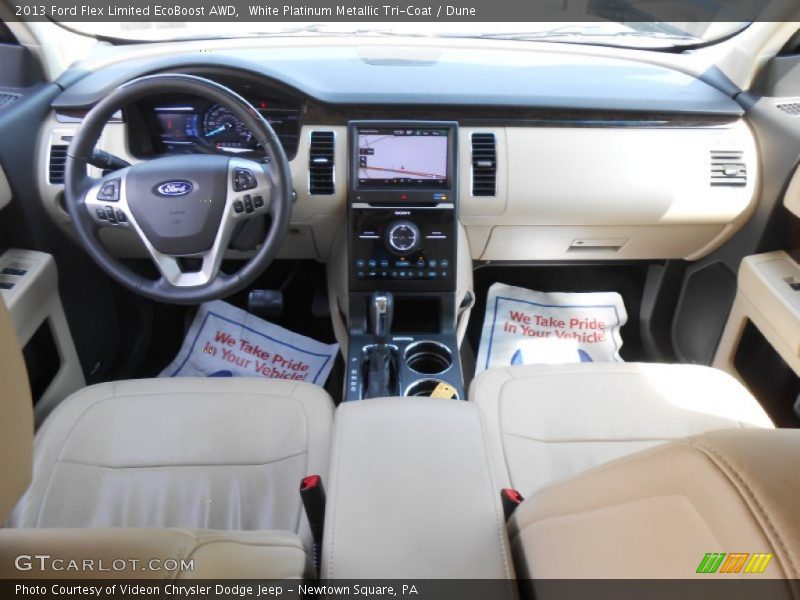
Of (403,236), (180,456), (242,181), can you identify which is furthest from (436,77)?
(180,456)

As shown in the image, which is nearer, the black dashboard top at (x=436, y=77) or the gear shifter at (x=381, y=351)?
the gear shifter at (x=381, y=351)

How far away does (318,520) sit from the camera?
2.86ft

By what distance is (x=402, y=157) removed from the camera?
1570 millimetres

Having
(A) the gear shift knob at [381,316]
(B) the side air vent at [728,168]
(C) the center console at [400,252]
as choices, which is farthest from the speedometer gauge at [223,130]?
(B) the side air vent at [728,168]

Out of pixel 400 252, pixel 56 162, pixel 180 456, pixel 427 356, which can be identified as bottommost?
pixel 427 356

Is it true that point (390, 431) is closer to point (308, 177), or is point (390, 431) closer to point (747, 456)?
point (747, 456)

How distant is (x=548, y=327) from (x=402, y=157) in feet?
2.82

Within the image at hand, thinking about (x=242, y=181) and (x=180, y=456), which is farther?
(x=242, y=181)

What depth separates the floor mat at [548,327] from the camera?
2.00 m

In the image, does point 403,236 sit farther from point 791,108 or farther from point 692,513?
point 692,513

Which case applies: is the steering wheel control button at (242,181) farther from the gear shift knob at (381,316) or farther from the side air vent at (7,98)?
the side air vent at (7,98)

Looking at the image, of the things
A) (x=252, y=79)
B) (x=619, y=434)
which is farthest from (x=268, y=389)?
(x=252, y=79)

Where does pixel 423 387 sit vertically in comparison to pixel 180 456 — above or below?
below

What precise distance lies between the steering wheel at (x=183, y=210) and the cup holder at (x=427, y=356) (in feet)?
1.65
